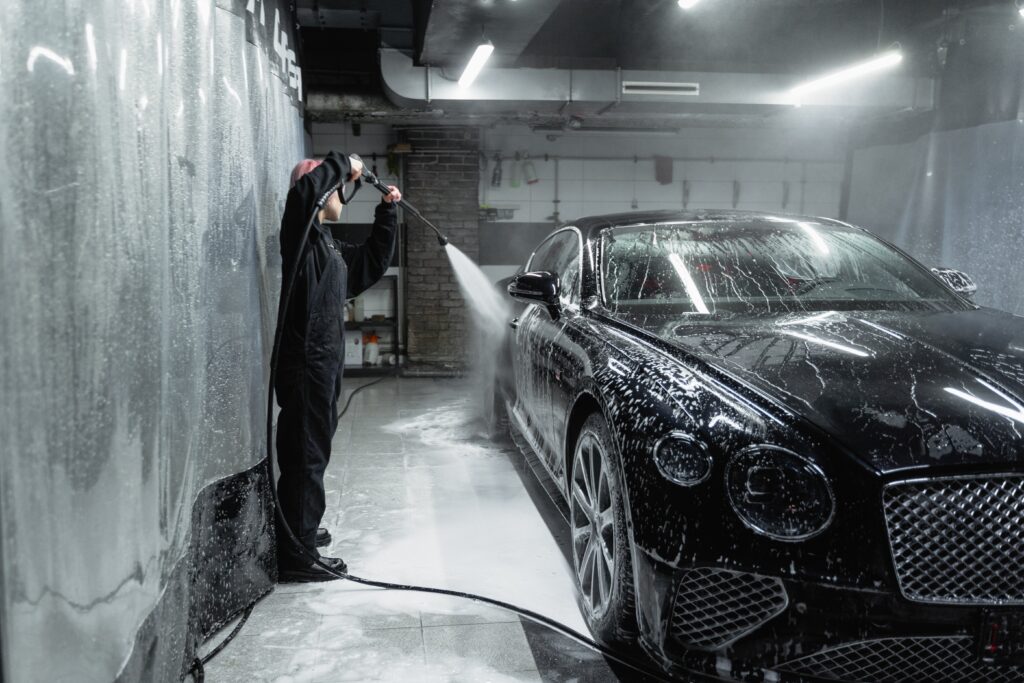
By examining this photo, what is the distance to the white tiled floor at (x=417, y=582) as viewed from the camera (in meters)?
2.49

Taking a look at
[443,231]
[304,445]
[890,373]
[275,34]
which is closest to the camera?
[890,373]

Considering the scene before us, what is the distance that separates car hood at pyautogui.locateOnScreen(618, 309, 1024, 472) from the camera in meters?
1.86

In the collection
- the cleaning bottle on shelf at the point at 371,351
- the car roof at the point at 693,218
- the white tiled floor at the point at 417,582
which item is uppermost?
the car roof at the point at 693,218

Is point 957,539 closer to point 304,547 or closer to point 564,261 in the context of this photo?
point 304,547

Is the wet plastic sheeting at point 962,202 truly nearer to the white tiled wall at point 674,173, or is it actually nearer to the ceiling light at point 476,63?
the white tiled wall at point 674,173

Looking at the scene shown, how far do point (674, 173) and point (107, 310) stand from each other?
339 inches

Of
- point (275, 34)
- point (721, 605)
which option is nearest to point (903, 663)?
point (721, 605)

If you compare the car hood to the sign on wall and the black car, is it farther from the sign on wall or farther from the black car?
the sign on wall

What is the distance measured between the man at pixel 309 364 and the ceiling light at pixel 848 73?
4932mm

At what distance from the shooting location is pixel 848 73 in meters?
6.76

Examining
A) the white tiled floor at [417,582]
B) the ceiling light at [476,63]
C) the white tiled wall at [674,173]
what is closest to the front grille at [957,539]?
the white tiled floor at [417,582]

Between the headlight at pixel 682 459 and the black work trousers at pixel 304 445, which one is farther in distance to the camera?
the black work trousers at pixel 304 445

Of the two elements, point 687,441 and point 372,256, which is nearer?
point 687,441

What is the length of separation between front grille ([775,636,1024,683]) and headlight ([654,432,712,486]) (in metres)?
0.47
